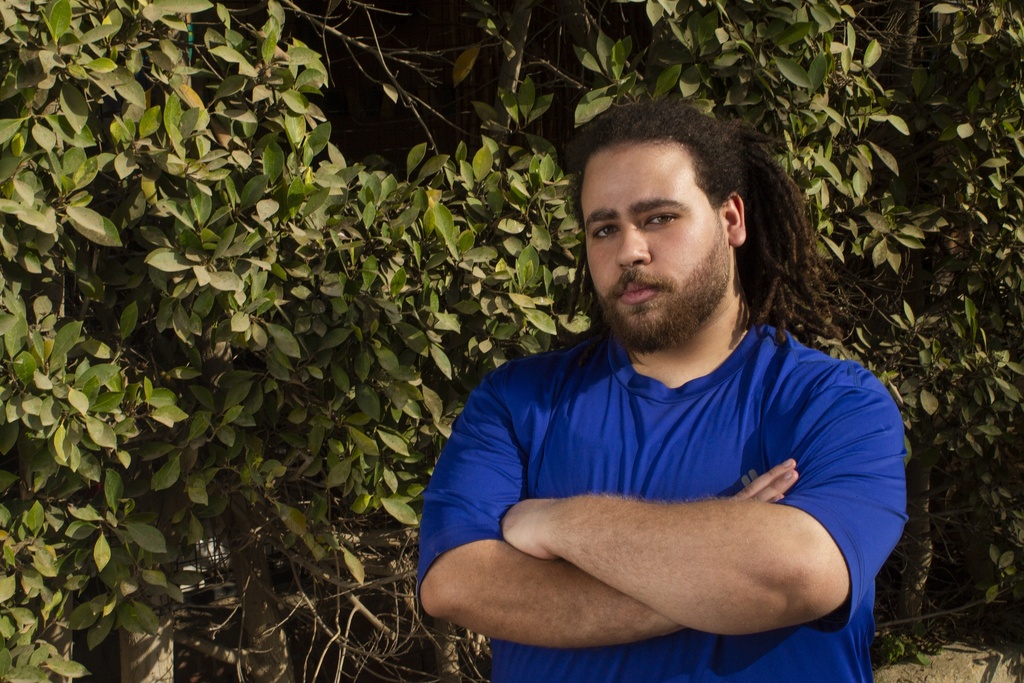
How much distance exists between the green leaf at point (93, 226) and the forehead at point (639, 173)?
118 cm

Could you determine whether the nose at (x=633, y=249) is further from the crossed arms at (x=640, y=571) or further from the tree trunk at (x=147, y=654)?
the tree trunk at (x=147, y=654)

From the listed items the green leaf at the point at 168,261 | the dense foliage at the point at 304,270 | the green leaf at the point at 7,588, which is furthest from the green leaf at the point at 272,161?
the green leaf at the point at 7,588

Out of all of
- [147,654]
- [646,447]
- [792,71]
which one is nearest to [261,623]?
[147,654]

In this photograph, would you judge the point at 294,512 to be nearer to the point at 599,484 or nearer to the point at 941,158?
the point at 599,484

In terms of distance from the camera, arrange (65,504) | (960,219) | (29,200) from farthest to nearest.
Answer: (960,219) < (65,504) < (29,200)

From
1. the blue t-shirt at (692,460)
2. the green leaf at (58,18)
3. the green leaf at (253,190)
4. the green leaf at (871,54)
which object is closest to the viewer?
the blue t-shirt at (692,460)

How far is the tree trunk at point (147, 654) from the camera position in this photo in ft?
10.7

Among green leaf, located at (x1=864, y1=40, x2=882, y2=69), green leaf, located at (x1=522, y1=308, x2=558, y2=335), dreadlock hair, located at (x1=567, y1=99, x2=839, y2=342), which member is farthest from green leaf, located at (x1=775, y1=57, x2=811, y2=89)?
green leaf, located at (x1=522, y1=308, x2=558, y2=335)

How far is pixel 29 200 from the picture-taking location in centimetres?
243

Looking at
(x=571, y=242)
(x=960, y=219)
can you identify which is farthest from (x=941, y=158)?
(x=571, y=242)

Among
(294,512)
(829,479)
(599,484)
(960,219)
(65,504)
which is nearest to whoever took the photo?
(829,479)

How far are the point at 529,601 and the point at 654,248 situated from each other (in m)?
0.70

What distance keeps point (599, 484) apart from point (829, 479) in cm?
42

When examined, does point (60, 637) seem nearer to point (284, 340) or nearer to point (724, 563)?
point (284, 340)
